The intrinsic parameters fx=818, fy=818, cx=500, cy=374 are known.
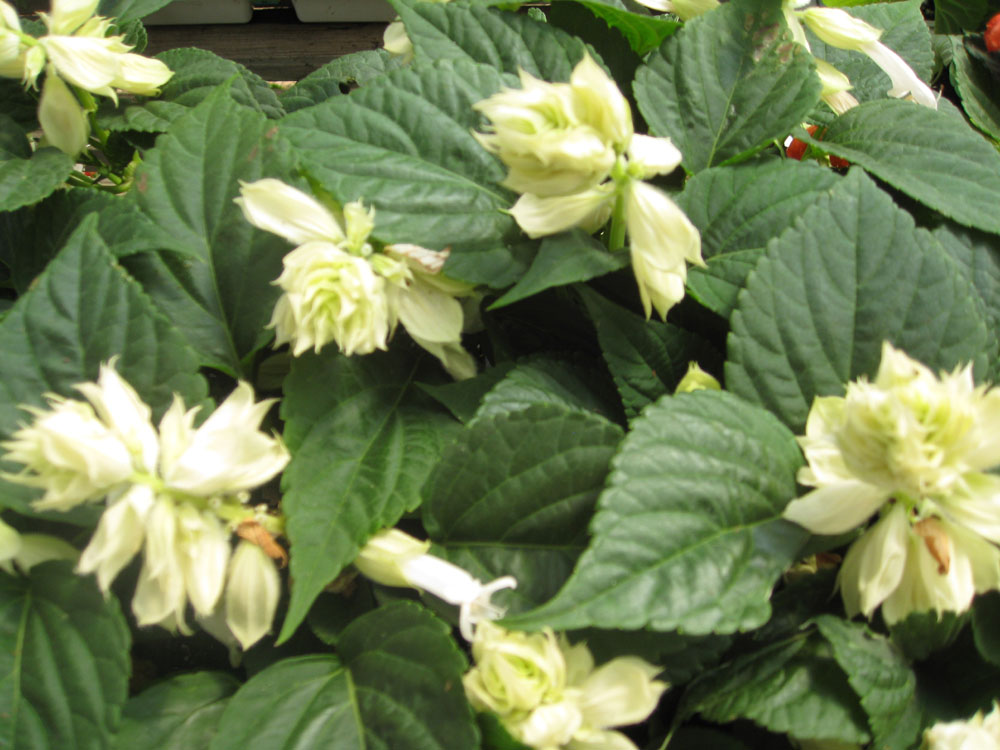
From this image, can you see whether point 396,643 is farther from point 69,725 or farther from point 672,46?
point 672,46

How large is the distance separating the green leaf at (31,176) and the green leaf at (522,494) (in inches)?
15.7

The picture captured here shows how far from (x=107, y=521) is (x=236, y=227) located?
0.86 ft

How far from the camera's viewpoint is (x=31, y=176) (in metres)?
0.67

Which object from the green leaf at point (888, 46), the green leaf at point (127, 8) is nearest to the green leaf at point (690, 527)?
the green leaf at point (888, 46)

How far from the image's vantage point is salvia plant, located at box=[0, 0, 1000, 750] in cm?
43

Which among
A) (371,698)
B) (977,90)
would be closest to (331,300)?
(371,698)

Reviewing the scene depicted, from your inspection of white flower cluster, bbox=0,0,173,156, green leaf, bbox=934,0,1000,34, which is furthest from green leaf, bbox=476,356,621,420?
green leaf, bbox=934,0,1000,34

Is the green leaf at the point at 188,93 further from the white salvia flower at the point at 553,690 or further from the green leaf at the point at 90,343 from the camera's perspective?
the white salvia flower at the point at 553,690

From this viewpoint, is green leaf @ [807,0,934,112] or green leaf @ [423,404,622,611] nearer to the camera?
green leaf @ [423,404,622,611]

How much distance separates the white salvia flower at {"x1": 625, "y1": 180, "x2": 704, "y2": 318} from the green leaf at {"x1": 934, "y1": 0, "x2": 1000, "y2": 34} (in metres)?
0.90

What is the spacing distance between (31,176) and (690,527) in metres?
0.59

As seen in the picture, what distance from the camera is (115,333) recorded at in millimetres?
491

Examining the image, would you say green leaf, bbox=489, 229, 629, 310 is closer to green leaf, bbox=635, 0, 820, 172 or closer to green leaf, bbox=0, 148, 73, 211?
green leaf, bbox=635, 0, 820, 172

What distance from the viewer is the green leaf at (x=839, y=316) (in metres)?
0.51
